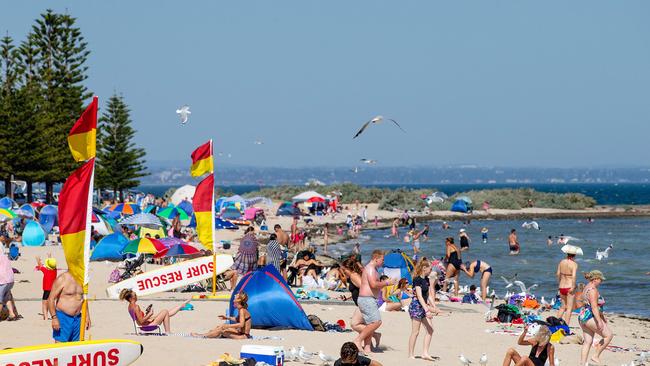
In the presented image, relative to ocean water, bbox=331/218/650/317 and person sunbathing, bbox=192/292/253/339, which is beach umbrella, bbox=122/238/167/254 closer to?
person sunbathing, bbox=192/292/253/339

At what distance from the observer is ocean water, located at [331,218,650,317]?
2306cm

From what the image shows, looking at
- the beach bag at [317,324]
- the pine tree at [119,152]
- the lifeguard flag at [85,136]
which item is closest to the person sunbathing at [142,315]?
the beach bag at [317,324]

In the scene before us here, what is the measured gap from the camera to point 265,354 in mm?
10312

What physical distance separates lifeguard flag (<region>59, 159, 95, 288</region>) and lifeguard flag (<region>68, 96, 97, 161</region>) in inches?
11.8

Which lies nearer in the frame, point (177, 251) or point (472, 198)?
point (177, 251)

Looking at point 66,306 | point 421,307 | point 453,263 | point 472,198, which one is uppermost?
point 66,306

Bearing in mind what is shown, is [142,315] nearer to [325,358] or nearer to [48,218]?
[325,358]

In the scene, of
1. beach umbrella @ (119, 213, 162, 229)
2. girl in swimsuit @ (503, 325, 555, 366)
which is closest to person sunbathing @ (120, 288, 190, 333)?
girl in swimsuit @ (503, 325, 555, 366)

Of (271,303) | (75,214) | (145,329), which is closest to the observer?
(75,214)

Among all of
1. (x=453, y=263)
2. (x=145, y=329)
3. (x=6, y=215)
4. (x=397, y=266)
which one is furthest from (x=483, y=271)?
(x=6, y=215)

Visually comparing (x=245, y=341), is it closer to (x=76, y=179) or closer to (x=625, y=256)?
(x=76, y=179)

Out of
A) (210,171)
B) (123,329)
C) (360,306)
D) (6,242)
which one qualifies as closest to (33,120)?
(6,242)

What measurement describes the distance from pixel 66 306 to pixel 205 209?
7037mm

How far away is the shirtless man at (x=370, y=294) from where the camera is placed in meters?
11.6
